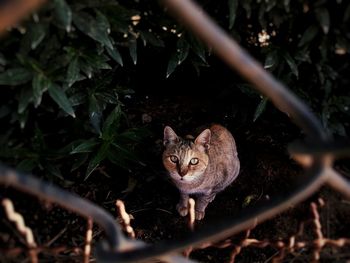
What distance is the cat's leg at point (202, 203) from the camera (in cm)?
307

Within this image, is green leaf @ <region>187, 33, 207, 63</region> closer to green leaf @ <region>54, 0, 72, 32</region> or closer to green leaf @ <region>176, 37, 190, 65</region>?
green leaf @ <region>176, 37, 190, 65</region>

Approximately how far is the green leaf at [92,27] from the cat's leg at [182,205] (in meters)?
1.42

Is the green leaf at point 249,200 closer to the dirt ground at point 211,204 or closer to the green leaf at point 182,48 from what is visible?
the dirt ground at point 211,204

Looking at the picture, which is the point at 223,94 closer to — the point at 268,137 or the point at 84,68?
the point at 268,137

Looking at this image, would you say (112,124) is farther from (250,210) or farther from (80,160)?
(250,210)

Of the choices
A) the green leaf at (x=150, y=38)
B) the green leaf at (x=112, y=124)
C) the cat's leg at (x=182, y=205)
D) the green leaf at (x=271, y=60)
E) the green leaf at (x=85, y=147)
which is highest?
the green leaf at (x=150, y=38)

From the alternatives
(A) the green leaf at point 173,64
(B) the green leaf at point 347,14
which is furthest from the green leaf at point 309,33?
(A) the green leaf at point 173,64

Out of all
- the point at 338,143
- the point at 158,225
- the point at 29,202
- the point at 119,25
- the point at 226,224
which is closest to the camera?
the point at 338,143

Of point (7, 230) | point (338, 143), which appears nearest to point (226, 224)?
point (338, 143)

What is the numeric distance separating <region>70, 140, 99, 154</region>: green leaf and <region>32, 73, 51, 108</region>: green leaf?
516 mm

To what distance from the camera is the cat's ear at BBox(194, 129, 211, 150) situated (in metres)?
2.90

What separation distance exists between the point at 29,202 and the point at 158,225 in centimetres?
89

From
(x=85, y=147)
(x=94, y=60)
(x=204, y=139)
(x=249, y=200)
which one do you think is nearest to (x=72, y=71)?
(x=94, y=60)

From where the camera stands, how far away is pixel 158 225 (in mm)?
3051
